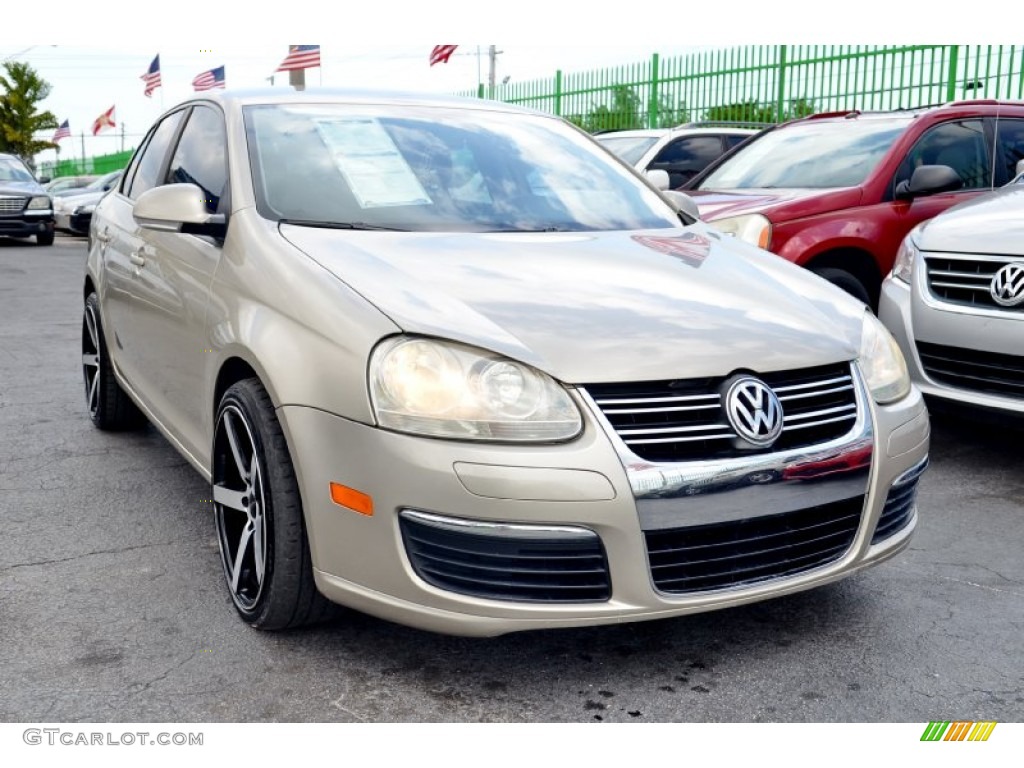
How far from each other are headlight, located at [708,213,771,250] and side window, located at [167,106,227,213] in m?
2.86

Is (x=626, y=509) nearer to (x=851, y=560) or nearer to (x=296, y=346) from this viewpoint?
(x=851, y=560)

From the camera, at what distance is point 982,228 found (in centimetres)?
483

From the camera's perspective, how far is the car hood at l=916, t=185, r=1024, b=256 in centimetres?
466

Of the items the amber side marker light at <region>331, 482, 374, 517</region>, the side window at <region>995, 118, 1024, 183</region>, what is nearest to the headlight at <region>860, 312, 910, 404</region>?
the amber side marker light at <region>331, 482, 374, 517</region>

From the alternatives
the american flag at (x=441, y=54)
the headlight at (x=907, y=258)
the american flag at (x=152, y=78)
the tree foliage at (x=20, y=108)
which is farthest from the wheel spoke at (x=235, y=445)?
the tree foliage at (x=20, y=108)

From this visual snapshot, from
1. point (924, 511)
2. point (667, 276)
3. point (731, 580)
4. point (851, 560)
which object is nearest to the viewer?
point (731, 580)

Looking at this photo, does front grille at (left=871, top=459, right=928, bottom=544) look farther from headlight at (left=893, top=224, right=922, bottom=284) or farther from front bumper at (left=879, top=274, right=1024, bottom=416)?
headlight at (left=893, top=224, right=922, bottom=284)

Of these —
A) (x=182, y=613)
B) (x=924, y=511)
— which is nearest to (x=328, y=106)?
(x=182, y=613)

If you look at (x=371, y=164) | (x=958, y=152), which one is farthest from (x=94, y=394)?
(x=958, y=152)

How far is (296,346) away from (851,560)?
4.94 feet

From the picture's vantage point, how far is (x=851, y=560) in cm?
288

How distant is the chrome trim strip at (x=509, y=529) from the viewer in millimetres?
2494

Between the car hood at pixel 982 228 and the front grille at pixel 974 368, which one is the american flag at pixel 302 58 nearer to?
the car hood at pixel 982 228

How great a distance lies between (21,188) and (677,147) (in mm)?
13145
